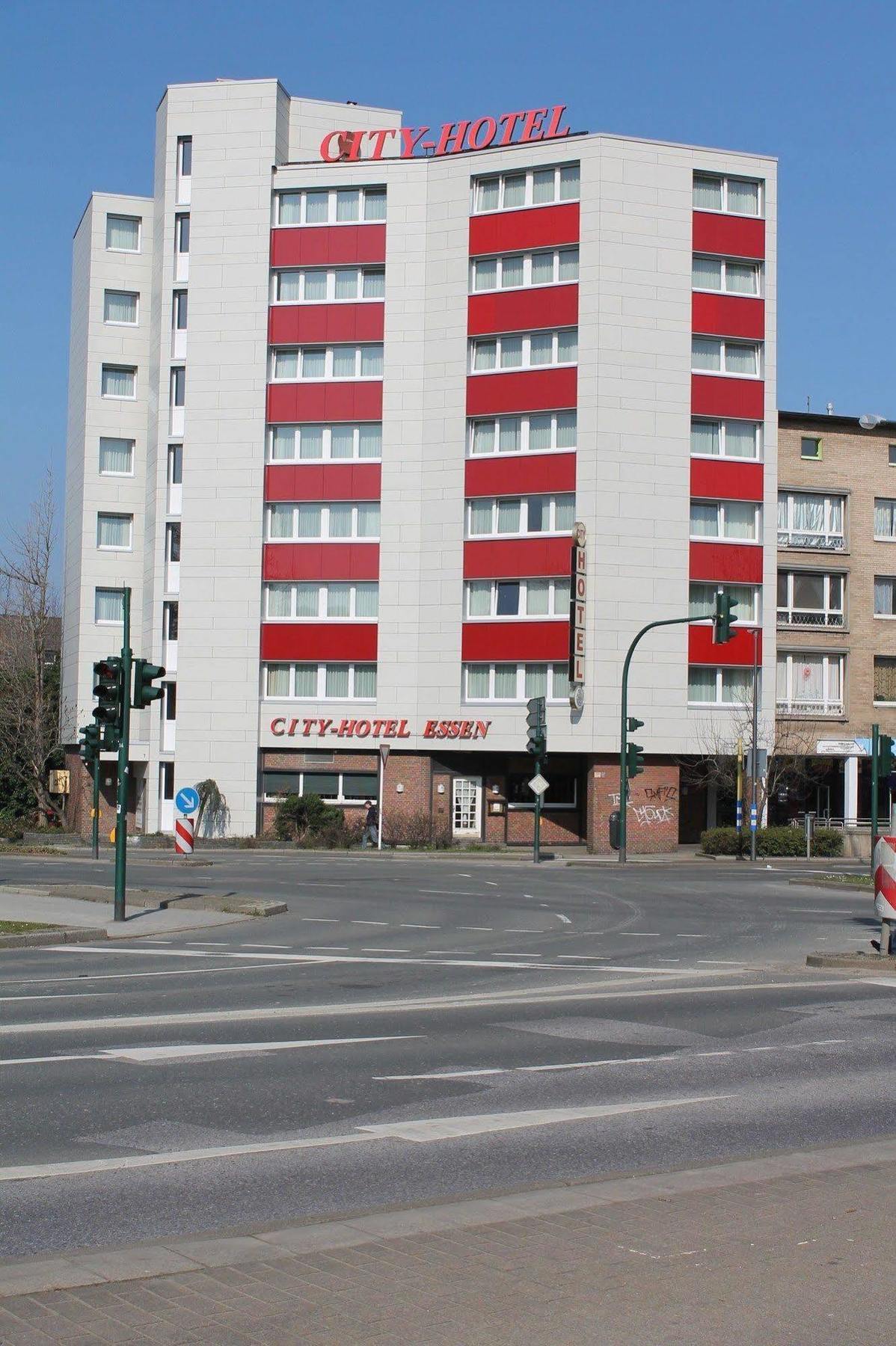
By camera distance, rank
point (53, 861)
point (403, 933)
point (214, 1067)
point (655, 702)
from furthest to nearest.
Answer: point (655, 702) → point (53, 861) → point (403, 933) → point (214, 1067)

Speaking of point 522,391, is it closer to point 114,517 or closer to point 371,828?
point 371,828

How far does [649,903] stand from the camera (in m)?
28.9

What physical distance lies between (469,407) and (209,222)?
1123 centimetres

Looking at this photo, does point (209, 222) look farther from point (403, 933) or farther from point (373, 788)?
point (403, 933)

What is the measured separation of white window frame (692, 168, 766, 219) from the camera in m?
50.7

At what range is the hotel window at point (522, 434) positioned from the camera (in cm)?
5022

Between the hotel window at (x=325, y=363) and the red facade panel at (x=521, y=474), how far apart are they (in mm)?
5044

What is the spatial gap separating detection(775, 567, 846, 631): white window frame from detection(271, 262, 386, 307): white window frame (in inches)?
684

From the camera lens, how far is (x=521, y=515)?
5066 centimetres

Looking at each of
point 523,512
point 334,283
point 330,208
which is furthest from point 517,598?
point 330,208

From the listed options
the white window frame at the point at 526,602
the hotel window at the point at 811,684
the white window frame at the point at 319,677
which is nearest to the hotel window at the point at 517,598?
the white window frame at the point at 526,602

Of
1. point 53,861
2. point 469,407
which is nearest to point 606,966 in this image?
point 53,861

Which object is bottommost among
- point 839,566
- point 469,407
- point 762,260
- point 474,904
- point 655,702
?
point 474,904

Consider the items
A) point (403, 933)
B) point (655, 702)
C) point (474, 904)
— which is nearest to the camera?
point (403, 933)
